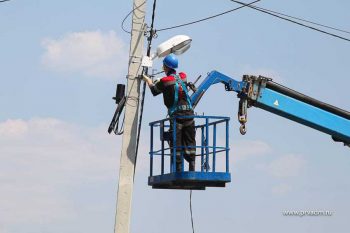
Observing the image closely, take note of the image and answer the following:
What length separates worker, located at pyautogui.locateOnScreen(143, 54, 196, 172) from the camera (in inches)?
498

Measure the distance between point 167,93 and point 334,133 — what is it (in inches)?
151

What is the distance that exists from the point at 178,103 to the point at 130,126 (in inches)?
36.3

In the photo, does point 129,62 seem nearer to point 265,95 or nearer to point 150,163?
point 150,163

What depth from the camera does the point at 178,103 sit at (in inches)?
504

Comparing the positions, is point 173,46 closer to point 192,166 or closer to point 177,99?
point 177,99

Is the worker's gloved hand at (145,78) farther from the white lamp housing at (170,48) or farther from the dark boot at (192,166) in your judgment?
the dark boot at (192,166)

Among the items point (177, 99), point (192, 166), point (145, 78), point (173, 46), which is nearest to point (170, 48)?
point (173, 46)

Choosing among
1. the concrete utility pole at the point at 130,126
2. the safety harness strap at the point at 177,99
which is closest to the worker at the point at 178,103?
the safety harness strap at the point at 177,99

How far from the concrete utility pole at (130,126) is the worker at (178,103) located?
288 millimetres

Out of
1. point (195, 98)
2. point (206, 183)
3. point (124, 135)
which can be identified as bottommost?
point (206, 183)

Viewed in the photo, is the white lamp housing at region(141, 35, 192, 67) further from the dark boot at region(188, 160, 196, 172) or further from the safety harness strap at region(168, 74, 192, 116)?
the dark boot at region(188, 160, 196, 172)

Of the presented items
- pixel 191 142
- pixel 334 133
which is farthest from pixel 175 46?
pixel 334 133

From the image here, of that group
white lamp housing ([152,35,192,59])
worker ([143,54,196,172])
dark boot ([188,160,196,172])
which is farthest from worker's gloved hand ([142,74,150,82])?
dark boot ([188,160,196,172])

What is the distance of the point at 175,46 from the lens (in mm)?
12984
